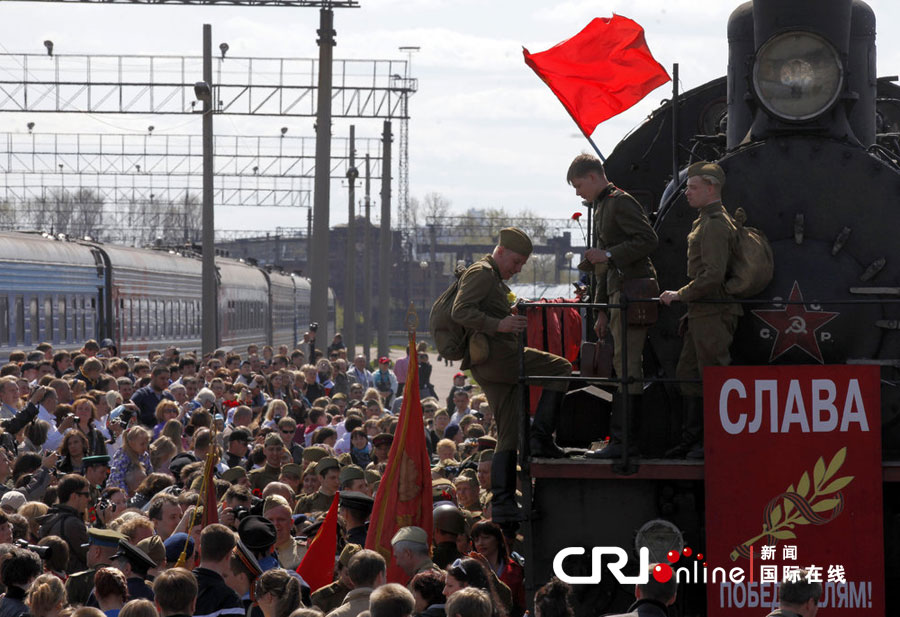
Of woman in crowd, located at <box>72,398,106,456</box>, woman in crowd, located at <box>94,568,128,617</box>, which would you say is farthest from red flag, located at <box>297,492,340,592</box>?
woman in crowd, located at <box>72,398,106,456</box>

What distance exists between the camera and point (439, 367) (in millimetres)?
58562

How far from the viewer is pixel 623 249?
8398 mm

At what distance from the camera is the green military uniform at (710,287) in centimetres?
805

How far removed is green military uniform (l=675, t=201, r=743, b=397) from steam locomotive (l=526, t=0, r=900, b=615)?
0.93ft

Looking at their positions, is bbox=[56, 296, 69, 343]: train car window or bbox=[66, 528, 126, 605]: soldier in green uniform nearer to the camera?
bbox=[66, 528, 126, 605]: soldier in green uniform

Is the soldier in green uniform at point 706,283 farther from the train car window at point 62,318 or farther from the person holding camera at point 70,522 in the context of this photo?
the train car window at point 62,318

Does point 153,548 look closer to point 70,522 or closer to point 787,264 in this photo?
point 70,522

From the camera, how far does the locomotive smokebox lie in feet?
28.0

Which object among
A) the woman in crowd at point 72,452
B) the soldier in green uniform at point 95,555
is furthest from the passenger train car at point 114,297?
the soldier in green uniform at point 95,555

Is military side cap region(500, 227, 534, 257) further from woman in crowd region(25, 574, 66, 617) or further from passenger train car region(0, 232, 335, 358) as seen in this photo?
passenger train car region(0, 232, 335, 358)

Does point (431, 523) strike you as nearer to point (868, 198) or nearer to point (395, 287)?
point (868, 198)

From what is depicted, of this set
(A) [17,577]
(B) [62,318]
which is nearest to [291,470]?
(A) [17,577]

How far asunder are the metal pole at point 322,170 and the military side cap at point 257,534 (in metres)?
15.2

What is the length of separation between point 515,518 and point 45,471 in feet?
14.0
